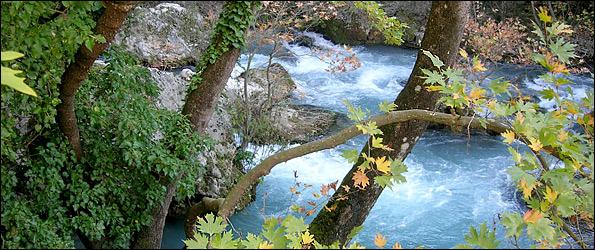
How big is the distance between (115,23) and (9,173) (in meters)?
2.18

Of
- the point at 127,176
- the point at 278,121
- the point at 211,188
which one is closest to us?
the point at 127,176

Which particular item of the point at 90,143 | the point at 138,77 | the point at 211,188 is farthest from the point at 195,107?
the point at 211,188

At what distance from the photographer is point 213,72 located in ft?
17.2

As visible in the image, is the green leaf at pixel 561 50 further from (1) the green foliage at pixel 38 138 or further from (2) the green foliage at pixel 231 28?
(2) the green foliage at pixel 231 28

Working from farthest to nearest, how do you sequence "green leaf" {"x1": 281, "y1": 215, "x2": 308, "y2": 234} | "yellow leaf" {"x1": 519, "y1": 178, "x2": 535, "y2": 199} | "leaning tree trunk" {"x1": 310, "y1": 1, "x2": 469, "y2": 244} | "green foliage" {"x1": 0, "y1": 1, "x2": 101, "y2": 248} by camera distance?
"leaning tree trunk" {"x1": 310, "y1": 1, "x2": 469, "y2": 244} → "green foliage" {"x1": 0, "y1": 1, "x2": 101, "y2": 248} → "yellow leaf" {"x1": 519, "y1": 178, "x2": 535, "y2": 199} → "green leaf" {"x1": 281, "y1": 215, "x2": 308, "y2": 234}

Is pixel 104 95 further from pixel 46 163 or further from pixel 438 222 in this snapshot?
pixel 438 222

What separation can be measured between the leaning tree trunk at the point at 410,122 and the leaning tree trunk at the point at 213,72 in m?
1.86

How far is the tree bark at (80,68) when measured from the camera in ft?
9.05

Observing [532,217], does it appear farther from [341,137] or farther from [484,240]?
[341,137]

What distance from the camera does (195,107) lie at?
212 inches

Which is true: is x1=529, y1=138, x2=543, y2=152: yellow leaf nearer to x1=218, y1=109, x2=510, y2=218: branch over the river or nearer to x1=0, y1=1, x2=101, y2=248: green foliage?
x1=218, y1=109, x2=510, y2=218: branch over the river

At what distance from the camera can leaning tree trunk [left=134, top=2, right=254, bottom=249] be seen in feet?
16.8

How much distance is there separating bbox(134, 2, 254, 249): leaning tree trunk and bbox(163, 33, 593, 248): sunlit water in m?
1.12

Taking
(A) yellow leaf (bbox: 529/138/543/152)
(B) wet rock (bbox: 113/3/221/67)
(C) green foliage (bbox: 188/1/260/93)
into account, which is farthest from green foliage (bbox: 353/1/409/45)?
(B) wet rock (bbox: 113/3/221/67)
